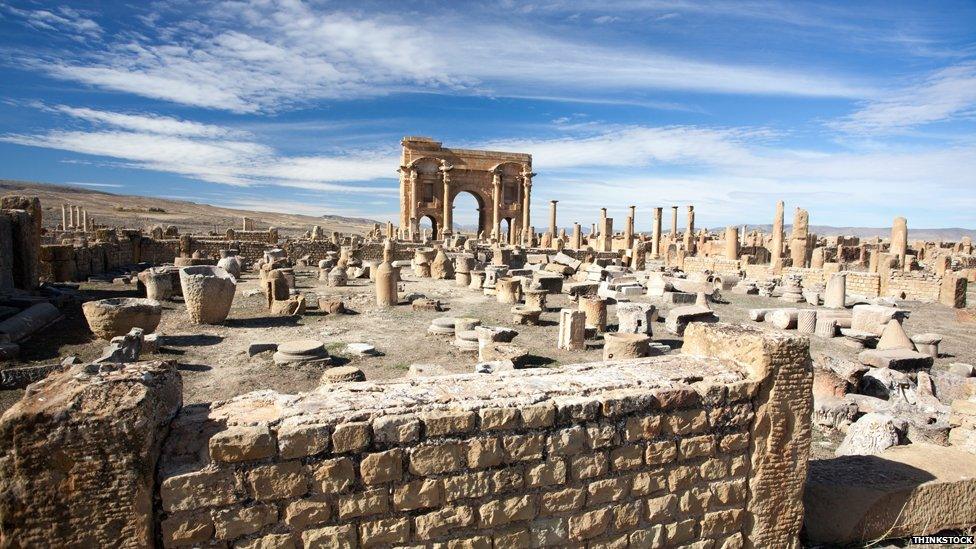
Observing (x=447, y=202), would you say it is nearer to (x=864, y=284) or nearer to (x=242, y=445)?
(x=864, y=284)

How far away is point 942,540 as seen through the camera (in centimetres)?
424

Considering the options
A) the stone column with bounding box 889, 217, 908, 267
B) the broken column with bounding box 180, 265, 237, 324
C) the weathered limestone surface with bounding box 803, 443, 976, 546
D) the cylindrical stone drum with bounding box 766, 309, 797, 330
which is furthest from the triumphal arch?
the weathered limestone surface with bounding box 803, 443, 976, 546

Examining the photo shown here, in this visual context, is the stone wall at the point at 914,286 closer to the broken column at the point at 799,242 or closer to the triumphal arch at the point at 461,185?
the broken column at the point at 799,242

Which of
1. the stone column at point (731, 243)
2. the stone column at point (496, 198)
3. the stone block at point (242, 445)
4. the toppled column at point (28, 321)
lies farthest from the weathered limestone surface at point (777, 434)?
the stone column at point (496, 198)

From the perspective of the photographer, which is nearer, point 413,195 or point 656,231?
point 656,231

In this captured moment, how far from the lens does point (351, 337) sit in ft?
35.7

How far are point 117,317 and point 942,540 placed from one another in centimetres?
1152

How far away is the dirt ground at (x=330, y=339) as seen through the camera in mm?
8148

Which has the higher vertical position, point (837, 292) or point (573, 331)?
point (837, 292)

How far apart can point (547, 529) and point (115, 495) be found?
7.52 feet

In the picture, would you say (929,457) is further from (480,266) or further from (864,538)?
(480,266)

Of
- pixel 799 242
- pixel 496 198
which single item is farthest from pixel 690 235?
pixel 496 198

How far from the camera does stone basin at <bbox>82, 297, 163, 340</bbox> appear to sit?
370 inches

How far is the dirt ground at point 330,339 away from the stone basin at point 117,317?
279mm
